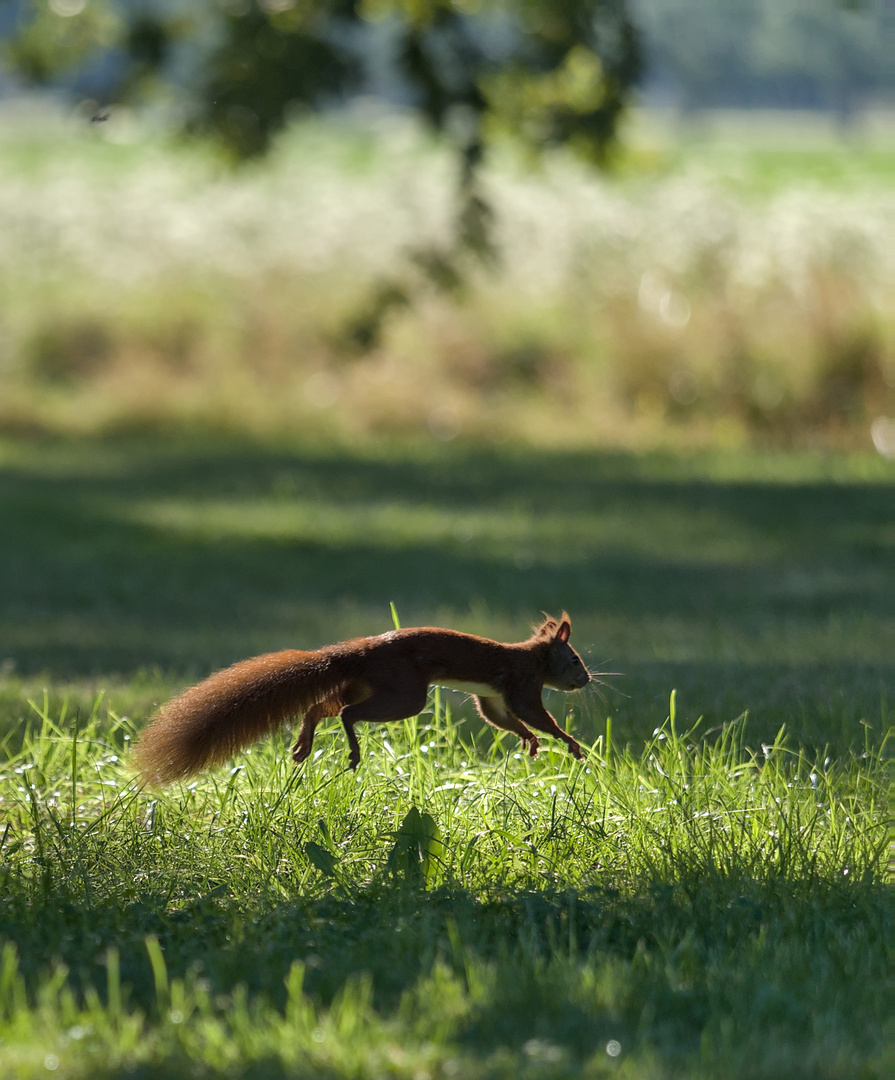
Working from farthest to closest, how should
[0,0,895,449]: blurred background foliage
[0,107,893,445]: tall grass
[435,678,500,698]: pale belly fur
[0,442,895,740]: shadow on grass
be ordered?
[0,107,893,445]: tall grass
[0,0,895,449]: blurred background foliage
[0,442,895,740]: shadow on grass
[435,678,500,698]: pale belly fur

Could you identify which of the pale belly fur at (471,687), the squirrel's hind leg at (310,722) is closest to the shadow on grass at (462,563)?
the pale belly fur at (471,687)

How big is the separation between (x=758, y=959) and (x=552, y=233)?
21695 millimetres

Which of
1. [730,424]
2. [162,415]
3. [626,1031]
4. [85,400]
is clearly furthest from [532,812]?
[85,400]

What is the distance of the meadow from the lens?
3.27 metres

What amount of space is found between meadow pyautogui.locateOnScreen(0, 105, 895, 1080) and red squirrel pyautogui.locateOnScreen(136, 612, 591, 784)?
341 mm

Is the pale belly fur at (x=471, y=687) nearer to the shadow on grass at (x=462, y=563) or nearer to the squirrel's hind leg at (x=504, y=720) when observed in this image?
the squirrel's hind leg at (x=504, y=720)

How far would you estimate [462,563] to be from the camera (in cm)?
978

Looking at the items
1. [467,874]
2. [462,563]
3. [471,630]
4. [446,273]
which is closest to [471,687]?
[467,874]

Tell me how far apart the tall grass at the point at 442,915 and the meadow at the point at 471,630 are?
1 cm

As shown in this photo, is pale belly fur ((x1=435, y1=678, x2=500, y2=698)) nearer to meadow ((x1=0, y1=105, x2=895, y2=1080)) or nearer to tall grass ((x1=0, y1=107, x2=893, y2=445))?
meadow ((x1=0, y1=105, x2=895, y2=1080))

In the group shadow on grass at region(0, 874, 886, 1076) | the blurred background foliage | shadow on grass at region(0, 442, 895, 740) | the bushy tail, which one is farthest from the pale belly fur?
the blurred background foliage

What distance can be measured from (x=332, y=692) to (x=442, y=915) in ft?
2.12

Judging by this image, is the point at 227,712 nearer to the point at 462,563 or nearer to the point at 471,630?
the point at 471,630

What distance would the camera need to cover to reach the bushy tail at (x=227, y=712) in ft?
12.6
